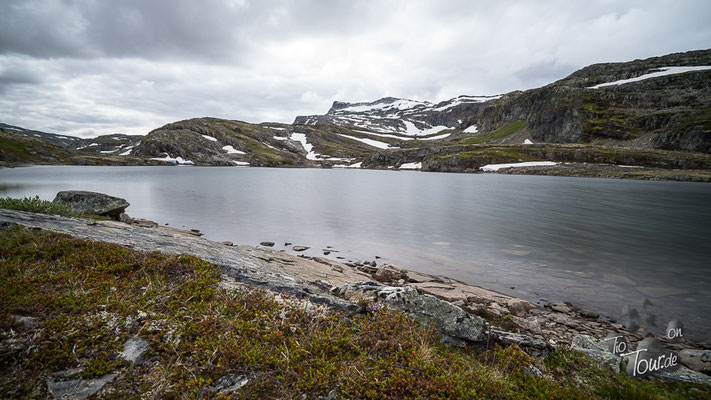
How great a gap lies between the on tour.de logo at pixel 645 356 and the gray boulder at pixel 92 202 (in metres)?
29.6

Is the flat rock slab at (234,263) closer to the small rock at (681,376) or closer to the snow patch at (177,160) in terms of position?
the small rock at (681,376)

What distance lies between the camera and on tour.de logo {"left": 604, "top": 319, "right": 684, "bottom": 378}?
738 cm

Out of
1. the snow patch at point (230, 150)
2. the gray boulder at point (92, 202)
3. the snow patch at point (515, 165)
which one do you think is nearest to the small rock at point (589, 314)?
the gray boulder at point (92, 202)

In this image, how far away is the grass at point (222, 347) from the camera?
4715 millimetres

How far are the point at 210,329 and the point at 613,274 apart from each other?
20638mm

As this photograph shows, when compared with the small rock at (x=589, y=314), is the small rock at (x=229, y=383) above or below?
above

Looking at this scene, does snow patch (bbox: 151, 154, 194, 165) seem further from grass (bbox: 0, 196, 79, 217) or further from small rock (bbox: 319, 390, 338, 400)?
small rock (bbox: 319, 390, 338, 400)

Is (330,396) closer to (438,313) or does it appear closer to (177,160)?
(438,313)

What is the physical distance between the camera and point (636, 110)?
490ft

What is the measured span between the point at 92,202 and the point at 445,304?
2663 centimetres

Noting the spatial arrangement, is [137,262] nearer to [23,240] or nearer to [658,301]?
[23,240]

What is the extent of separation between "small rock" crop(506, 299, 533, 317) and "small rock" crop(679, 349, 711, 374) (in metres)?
4.28

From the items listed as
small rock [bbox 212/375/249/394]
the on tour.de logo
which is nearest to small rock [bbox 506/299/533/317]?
the on tour.de logo

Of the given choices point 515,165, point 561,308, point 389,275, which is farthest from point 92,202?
point 515,165
